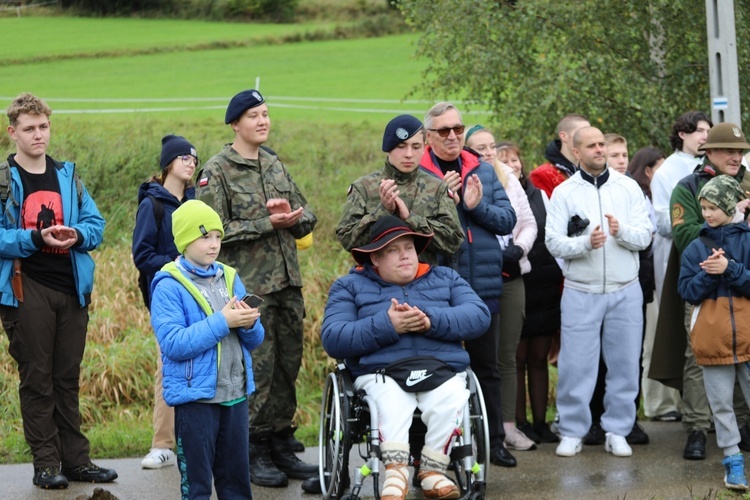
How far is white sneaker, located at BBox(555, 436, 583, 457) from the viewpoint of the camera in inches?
287

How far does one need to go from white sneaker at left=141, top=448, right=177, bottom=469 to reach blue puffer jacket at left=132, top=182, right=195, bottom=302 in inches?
42.5

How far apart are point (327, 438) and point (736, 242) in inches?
106

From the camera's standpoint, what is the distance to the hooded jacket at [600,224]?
7.26 m

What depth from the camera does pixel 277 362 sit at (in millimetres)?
6805

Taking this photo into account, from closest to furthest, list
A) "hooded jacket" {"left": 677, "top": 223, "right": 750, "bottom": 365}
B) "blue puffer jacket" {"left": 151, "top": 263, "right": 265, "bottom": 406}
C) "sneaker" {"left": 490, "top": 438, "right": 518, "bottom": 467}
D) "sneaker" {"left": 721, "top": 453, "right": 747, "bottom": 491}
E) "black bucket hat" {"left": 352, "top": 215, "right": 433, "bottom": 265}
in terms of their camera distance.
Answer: "blue puffer jacket" {"left": 151, "top": 263, "right": 265, "bottom": 406}, "black bucket hat" {"left": 352, "top": 215, "right": 433, "bottom": 265}, "sneaker" {"left": 721, "top": 453, "right": 747, "bottom": 491}, "hooded jacket" {"left": 677, "top": 223, "right": 750, "bottom": 365}, "sneaker" {"left": 490, "top": 438, "right": 518, "bottom": 467}

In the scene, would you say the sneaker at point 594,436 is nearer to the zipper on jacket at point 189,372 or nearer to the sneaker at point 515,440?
the sneaker at point 515,440

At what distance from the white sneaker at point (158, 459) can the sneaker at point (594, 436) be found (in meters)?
2.76

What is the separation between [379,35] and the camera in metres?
21.6

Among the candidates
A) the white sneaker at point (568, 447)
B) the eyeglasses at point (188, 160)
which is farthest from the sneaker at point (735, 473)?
the eyeglasses at point (188, 160)

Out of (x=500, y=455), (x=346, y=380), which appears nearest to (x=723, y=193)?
(x=500, y=455)

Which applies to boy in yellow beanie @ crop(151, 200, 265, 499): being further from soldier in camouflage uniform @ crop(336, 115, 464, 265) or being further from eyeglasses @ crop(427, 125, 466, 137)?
eyeglasses @ crop(427, 125, 466, 137)

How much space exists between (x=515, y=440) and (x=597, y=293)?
3.64 ft

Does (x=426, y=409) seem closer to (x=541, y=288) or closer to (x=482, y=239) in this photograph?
(x=482, y=239)

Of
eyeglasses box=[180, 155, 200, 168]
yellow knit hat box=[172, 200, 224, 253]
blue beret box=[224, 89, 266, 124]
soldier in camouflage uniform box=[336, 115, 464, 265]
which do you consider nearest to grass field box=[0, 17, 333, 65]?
eyeglasses box=[180, 155, 200, 168]
